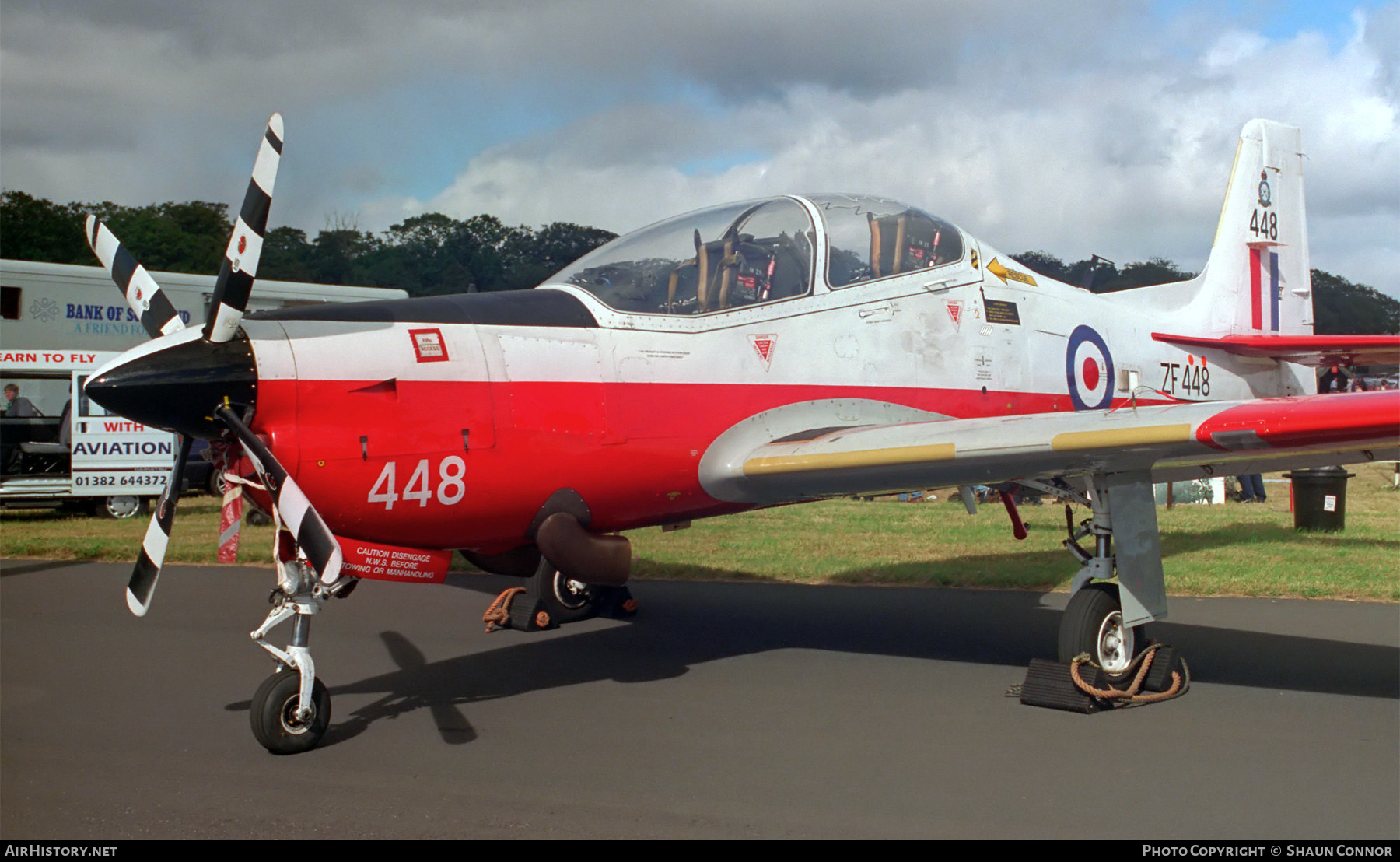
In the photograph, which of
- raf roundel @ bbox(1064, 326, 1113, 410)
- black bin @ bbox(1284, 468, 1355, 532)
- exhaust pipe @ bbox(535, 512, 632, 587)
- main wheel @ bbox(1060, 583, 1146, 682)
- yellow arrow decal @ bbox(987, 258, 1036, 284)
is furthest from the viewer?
black bin @ bbox(1284, 468, 1355, 532)

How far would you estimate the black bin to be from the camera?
11.9 meters

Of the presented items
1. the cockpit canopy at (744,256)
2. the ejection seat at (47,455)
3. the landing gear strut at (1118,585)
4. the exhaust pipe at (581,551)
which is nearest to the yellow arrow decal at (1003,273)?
the cockpit canopy at (744,256)

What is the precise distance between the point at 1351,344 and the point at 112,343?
1907 centimetres

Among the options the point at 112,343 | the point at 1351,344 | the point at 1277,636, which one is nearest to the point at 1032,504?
the point at 1351,344

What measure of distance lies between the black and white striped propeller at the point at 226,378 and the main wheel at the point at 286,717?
645 millimetres

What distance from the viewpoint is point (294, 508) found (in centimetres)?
434

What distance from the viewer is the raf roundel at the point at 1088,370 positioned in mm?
7340

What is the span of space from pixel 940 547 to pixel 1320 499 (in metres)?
4.62

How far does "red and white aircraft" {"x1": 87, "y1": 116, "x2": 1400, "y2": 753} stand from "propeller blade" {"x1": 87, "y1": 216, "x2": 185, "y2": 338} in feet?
0.04

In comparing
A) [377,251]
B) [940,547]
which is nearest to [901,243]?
[940,547]

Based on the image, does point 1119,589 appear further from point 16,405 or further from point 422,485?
point 16,405

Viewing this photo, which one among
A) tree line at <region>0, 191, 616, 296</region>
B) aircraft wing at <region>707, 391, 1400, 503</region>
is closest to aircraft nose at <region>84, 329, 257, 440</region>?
aircraft wing at <region>707, 391, 1400, 503</region>

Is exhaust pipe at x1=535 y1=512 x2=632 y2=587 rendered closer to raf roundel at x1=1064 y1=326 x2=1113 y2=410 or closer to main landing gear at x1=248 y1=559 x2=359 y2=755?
main landing gear at x1=248 y1=559 x2=359 y2=755
